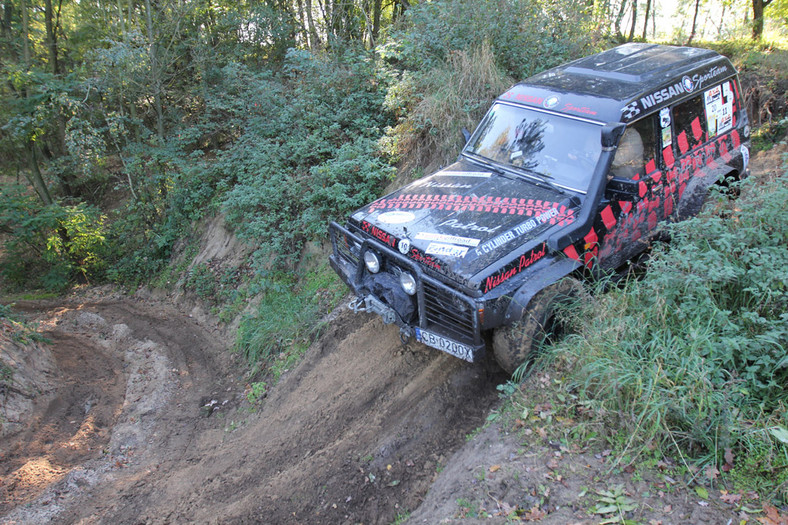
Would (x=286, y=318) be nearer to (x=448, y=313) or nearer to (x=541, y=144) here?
(x=448, y=313)

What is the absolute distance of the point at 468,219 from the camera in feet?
14.0

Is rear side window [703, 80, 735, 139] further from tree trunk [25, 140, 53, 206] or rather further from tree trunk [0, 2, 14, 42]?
tree trunk [0, 2, 14, 42]

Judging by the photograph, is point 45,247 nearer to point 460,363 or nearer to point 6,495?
point 6,495

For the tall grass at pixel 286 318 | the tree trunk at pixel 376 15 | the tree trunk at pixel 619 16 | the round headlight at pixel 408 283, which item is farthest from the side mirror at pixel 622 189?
the tree trunk at pixel 376 15

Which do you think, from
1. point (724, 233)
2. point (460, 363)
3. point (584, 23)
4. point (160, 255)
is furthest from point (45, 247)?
point (724, 233)

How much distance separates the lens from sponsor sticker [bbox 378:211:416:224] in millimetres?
4495

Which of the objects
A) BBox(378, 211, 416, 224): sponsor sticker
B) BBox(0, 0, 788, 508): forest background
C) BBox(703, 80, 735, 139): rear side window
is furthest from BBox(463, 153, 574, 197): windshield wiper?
BBox(703, 80, 735, 139): rear side window

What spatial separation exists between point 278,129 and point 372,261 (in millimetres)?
5496

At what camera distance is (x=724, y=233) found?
3.73 meters

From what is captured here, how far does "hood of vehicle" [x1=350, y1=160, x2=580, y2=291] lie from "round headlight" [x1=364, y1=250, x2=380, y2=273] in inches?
7.4

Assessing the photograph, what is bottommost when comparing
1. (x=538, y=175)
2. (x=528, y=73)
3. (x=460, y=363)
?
(x=460, y=363)

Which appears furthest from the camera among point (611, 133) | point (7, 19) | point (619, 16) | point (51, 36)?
point (51, 36)

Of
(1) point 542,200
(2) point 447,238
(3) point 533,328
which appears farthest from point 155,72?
(3) point 533,328

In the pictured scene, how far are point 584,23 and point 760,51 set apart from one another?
299 centimetres
